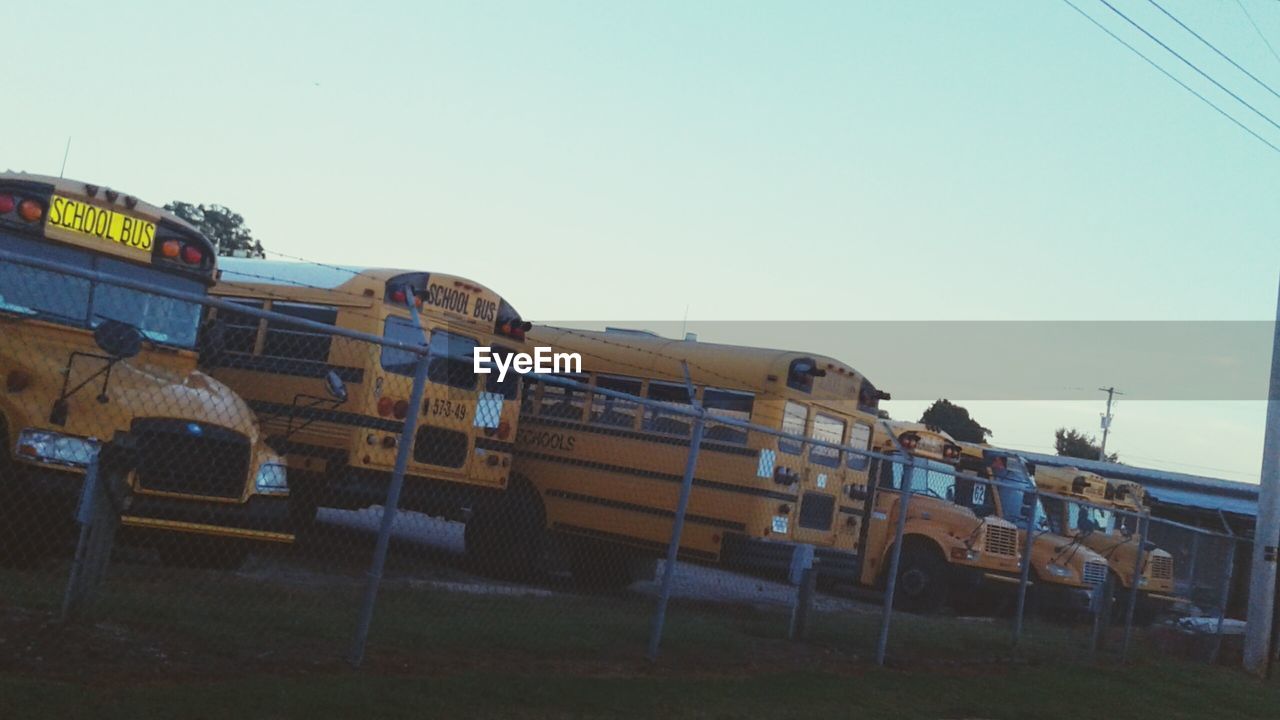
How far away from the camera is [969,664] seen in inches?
495

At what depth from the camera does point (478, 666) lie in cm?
791

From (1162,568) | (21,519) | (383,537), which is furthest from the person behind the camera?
(1162,568)

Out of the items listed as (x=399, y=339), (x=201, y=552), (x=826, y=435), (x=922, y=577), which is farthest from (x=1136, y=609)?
(x=201, y=552)

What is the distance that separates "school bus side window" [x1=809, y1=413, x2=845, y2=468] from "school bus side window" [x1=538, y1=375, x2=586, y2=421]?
256 centimetres

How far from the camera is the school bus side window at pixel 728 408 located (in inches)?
556

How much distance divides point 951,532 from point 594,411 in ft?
21.5

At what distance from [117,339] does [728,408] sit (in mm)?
7480

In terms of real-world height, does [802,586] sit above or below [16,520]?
above

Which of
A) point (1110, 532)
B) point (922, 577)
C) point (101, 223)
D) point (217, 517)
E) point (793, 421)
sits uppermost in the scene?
point (101, 223)

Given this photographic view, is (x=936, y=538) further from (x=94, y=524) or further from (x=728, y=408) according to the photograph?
(x=94, y=524)

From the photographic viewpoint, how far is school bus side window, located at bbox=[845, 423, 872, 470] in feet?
52.1

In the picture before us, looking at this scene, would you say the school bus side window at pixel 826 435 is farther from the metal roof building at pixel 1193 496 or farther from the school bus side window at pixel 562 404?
the metal roof building at pixel 1193 496

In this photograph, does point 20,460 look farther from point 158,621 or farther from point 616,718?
point 616,718

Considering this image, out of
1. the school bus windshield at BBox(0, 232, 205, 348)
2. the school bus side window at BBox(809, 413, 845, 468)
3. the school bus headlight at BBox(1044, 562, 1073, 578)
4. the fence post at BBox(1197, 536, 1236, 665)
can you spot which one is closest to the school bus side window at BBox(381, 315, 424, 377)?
the school bus windshield at BBox(0, 232, 205, 348)
